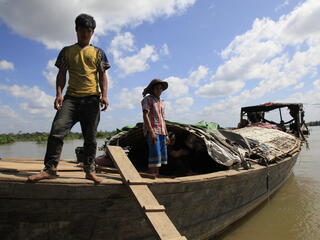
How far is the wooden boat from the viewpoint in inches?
82.5

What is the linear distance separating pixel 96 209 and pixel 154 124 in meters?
1.45

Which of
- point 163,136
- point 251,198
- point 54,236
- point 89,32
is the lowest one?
point 251,198

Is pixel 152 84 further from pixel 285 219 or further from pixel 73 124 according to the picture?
pixel 285 219

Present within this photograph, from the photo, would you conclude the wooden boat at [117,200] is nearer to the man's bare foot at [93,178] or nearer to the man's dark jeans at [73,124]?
the man's bare foot at [93,178]

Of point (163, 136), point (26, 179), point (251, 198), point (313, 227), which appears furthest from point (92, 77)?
point (313, 227)

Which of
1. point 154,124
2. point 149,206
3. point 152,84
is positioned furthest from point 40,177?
point 152,84

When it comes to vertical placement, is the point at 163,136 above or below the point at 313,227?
above

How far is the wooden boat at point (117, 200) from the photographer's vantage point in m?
2.10

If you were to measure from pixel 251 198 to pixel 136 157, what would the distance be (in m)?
2.06

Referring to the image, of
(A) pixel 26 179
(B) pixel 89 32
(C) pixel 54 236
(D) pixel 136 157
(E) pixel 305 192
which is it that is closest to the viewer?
(A) pixel 26 179

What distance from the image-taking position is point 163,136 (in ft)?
11.8

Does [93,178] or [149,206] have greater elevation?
[93,178]

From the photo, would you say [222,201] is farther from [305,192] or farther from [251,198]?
[305,192]

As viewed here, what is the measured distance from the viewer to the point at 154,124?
3529 mm
